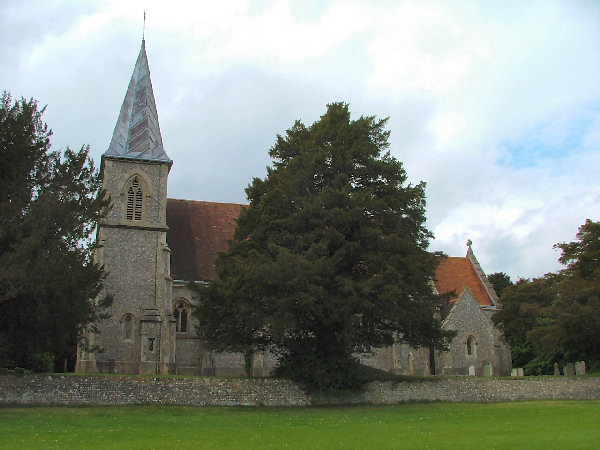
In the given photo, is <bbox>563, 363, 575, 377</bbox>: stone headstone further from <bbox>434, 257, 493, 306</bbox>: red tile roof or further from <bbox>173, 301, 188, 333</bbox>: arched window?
<bbox>173, 301, 188, 333</bbox>: arched window

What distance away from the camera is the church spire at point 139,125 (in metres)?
34.8

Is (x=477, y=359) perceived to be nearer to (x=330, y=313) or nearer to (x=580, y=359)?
(x=580, y=359)

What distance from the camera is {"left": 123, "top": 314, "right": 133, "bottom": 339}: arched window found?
31.2 meters

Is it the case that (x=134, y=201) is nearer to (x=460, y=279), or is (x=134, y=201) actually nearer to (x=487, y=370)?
(x=487, y=370)

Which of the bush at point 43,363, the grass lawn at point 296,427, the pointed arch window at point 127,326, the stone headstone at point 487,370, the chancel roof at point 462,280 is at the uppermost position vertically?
the chancel roof at point 462,280

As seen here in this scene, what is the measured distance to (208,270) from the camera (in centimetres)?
3462

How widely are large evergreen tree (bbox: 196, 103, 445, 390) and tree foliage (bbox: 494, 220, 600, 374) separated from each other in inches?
341

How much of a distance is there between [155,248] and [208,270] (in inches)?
136

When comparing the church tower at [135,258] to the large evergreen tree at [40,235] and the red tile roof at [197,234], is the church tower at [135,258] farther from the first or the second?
the large evergreen tree at [40,235]

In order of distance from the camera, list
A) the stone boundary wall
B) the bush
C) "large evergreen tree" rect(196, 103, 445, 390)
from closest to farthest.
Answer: the stone boundary wall
"large evergreen tree" rect(196, 103, 445, 390)
the bush

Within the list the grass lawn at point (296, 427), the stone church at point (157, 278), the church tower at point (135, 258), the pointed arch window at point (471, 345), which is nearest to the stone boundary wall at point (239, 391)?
the grass lawn at point (296, 427)

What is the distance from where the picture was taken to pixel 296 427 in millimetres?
15289

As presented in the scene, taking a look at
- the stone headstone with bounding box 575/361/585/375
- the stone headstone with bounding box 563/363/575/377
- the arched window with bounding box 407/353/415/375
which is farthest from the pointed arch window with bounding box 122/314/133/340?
the stone headstone with bounding box 575/361/585/375

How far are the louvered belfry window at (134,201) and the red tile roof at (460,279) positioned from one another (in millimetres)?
21131
